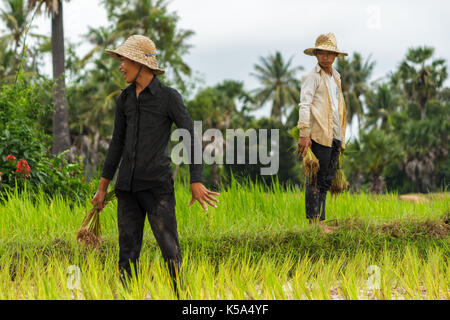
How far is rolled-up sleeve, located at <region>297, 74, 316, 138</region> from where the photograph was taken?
5.60 metres

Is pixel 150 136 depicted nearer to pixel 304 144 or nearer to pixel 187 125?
Answer: pixel 187 125

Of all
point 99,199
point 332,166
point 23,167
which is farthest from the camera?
point 23,167

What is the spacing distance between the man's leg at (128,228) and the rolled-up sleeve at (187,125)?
0.47m

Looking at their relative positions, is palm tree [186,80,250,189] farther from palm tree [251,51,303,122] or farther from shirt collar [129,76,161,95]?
shirt collar [129,76,161,95]

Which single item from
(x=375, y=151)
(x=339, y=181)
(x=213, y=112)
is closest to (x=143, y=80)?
(x=339, y=181)

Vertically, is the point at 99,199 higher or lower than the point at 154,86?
lower

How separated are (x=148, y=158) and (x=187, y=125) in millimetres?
336

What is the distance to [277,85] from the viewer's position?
5419 cm

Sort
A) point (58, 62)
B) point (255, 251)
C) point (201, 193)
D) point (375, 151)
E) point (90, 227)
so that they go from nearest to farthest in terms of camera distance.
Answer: point (201, 193), point (90, 227), point (255, 251), point (58, 62), point (375, 151)

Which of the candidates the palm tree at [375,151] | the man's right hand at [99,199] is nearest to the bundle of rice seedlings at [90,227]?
the man's right hand at [99,199]

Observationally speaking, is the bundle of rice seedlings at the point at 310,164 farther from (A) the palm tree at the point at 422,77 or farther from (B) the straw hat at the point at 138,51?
(A) the palm tree at the point at 422,77

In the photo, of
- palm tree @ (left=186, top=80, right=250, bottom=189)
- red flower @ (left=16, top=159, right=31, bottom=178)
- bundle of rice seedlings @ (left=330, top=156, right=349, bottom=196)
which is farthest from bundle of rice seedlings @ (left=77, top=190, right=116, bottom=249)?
palm tree @ (left=186, top=80, right=250, bottom=189)

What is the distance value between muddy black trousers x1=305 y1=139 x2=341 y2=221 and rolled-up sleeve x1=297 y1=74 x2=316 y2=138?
0.27 metres

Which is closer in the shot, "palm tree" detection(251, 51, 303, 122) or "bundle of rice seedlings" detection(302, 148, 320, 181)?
"bundle of rice seedlings" detection(302, 148, 320, 181)
